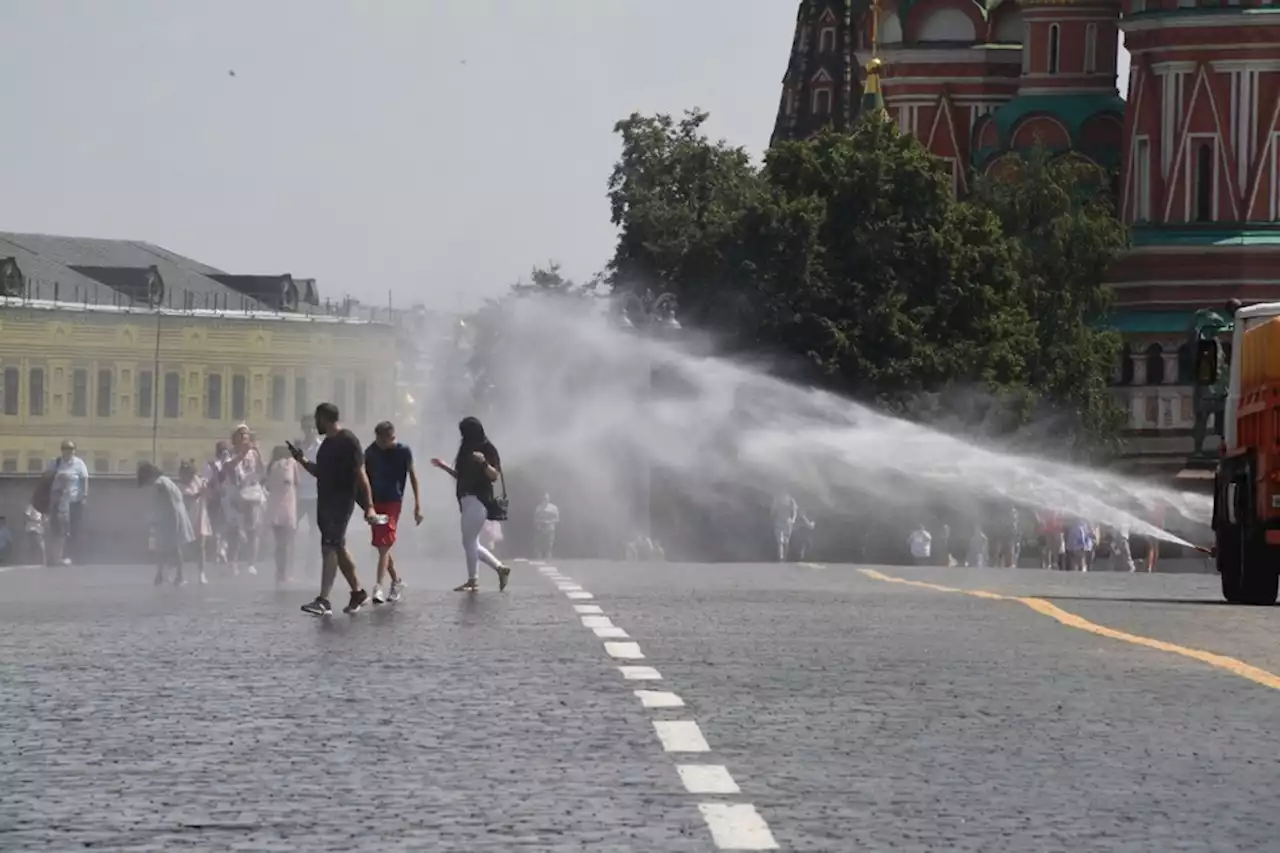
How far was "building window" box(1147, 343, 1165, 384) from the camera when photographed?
105062 millimetres

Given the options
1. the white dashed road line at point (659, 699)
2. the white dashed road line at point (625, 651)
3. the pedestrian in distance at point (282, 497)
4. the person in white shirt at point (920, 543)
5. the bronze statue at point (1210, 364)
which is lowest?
the person in white shirt at point (920, 543)

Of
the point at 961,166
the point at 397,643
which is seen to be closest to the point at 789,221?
the point at 961,166

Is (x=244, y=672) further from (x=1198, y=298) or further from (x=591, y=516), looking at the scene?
(x=1198, y=298)

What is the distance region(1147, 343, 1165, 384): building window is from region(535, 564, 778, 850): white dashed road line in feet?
274

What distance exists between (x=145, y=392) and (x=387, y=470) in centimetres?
11017

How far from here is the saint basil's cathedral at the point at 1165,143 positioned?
102m

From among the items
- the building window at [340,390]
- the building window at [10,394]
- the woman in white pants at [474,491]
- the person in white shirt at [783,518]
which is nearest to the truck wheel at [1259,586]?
the woman in white pants at [474,491]

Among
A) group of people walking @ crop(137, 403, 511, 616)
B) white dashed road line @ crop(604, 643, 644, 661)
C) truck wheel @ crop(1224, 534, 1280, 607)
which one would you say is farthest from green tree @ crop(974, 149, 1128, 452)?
white dashed road line @ crop(604, 643, 644, 661)

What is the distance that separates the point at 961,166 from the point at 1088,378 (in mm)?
26321

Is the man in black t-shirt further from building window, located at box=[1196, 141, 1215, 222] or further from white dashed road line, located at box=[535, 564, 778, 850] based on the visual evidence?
building window, located at box=[1196, 141, 1215, 222]

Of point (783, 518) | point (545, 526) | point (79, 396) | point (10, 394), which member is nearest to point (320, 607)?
point (783, 518)

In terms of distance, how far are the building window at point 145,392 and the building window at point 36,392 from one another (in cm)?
424

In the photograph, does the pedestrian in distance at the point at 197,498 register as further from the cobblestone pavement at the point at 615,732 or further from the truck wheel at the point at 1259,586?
the cobblestone pavement at the point at 615,732

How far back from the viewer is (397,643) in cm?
2244
